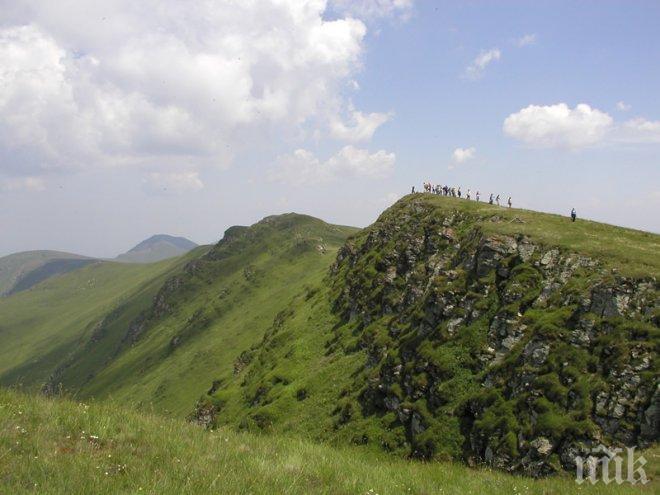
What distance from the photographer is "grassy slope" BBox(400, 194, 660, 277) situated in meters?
40.9

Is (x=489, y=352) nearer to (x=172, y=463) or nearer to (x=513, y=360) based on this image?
(x=513, y=360)

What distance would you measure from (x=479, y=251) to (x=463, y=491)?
4255cm

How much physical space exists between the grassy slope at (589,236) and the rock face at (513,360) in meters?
1.41

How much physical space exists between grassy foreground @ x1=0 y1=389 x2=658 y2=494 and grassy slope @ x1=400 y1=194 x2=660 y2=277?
3021 cm

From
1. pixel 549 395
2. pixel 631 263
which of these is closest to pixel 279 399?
pixel 549 395

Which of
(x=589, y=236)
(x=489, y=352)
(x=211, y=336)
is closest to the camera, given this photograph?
(x=489, y=352)

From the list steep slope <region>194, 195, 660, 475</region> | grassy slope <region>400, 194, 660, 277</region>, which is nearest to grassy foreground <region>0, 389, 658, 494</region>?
steep slope <region>194, 195, 660, 475</region>

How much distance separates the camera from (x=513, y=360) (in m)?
41.3

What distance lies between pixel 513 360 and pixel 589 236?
17.2 m

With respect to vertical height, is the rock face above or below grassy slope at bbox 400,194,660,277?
below

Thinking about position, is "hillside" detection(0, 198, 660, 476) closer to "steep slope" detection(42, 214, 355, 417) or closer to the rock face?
the rock face

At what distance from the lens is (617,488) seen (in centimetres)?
1572

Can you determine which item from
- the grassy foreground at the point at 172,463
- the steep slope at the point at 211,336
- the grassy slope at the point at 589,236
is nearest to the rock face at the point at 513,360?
the grassy slope at the point at 589,236

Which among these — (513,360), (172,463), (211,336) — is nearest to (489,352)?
(513,360)
